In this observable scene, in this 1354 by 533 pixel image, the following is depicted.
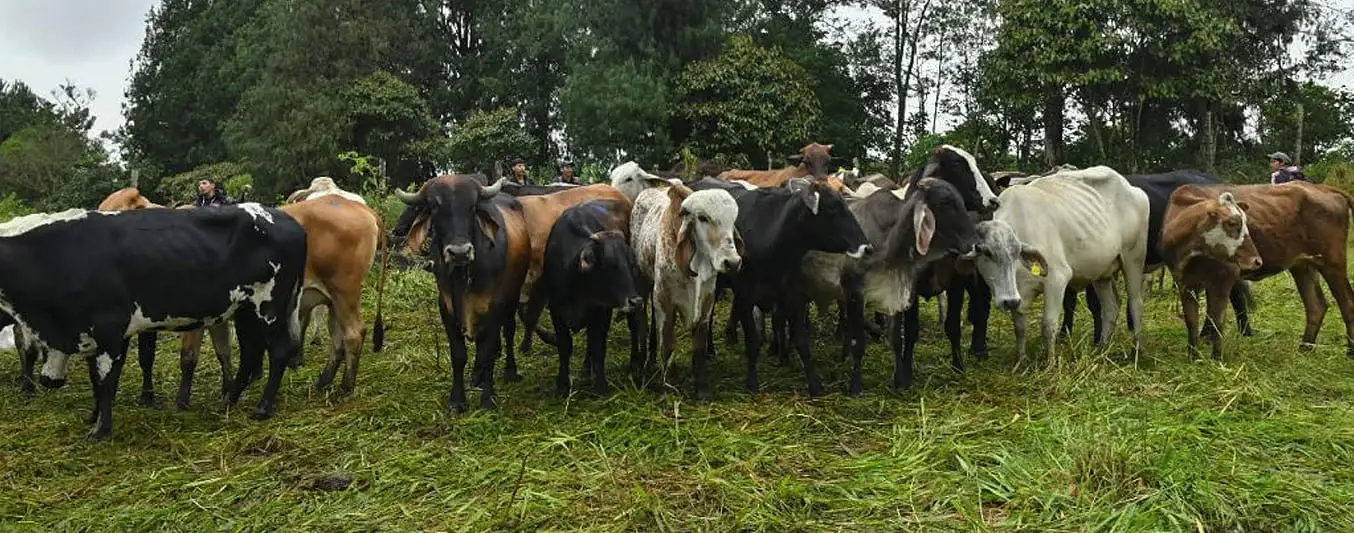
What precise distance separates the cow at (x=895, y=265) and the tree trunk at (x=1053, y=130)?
19275mm

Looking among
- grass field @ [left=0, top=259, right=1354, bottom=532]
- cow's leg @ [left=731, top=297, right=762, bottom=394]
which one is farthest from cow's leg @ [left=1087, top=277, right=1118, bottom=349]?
cow's leg @ [left=731, top=297, right=762, bottom=394]

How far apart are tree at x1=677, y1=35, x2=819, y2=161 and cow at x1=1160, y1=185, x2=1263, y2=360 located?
18.6 m

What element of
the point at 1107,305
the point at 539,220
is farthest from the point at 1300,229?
the point at 539,220

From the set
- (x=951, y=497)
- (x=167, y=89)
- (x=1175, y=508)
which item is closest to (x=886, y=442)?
(x=951, y=497)

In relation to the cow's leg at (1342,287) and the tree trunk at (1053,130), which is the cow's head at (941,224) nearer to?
the cow's leg at (1342,287)

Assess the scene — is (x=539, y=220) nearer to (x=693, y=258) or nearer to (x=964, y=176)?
(x=693, y=258)

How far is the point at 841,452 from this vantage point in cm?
580

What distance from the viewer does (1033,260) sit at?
301 inches

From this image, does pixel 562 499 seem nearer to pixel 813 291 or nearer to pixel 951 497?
pixel 951 497

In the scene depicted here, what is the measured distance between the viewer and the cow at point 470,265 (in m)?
6.64

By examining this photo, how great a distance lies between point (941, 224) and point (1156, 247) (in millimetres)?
2583

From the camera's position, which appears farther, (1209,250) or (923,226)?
(1209,250)

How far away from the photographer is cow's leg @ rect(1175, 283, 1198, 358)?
7918 mm

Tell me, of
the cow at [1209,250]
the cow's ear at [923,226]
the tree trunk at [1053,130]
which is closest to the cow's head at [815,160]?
the cow at [1209,250]
